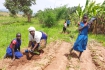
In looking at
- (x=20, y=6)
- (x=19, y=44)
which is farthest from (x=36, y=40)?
(x=20, y=6)

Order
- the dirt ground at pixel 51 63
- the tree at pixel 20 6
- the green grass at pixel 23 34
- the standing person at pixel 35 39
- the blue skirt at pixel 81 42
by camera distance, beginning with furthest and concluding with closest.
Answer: the tree at pixel 20 6, the green grass at pixel 23 34, the blue skirt at pixel 81 42, the standing person at pixel 35 39, the dirt ground at pixel 51 63

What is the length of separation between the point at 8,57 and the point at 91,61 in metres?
3.12

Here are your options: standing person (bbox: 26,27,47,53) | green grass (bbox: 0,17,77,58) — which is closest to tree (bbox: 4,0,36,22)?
green grass (bbox: 0,17,77,58)

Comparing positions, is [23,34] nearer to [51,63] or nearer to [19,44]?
[19,44]

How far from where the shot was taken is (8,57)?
722 cm

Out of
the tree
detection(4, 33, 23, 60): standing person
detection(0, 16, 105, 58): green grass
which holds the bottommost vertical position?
detection(0, 16, 105, 58): green grass

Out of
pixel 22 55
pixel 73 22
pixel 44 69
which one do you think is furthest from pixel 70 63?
pixel 73 22

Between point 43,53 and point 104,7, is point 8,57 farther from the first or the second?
point 104,7

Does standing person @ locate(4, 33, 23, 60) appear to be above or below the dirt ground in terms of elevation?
above

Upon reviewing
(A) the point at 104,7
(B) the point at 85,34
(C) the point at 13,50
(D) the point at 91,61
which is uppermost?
(A) the point at 104,7

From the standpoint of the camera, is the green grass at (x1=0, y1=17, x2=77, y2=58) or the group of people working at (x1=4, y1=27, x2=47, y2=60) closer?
the group of people working at (x1=4, y1=27, x2=47, y2=60)

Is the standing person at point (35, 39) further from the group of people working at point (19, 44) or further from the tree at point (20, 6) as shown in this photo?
the tree at point (20, 6)

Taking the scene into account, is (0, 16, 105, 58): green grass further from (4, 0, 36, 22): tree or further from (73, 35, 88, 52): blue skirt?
(4, 0, 36, 22): tree

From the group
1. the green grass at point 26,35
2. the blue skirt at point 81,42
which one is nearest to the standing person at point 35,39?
the blue skirt at point 81,42
